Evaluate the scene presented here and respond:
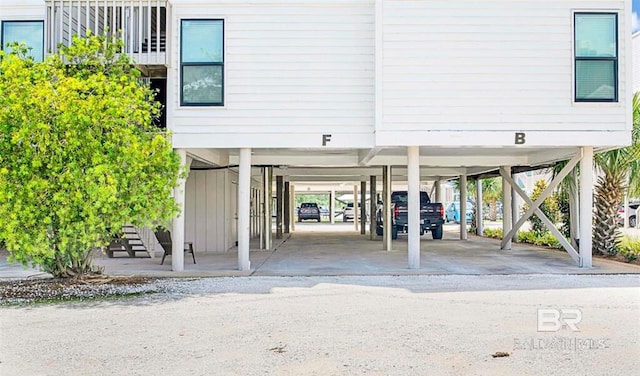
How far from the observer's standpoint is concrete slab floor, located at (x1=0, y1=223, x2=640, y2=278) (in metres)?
11.6

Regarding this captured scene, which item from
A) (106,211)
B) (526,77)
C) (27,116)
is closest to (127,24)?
(27,116)

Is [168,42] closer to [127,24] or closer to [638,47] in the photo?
[127,24]

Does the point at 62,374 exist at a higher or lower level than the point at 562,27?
lower

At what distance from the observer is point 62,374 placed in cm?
502

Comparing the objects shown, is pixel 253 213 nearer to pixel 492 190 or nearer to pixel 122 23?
pixel 122 23

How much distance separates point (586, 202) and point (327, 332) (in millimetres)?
7770

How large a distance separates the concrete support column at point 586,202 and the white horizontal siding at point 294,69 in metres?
4.47

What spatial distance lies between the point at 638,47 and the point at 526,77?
24.8 meters

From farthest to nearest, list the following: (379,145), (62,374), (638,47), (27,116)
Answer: (638,47)
(379,145)
(27,116)
(62,374)

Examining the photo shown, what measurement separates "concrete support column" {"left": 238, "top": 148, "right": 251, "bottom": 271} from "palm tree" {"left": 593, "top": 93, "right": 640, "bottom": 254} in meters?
8.37

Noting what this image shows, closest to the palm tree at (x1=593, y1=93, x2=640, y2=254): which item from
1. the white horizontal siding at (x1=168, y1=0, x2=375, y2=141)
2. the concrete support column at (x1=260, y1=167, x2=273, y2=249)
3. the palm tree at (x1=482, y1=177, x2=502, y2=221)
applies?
the white horizontal siding at (x1=168, y1=0, x2=375, y2=141)

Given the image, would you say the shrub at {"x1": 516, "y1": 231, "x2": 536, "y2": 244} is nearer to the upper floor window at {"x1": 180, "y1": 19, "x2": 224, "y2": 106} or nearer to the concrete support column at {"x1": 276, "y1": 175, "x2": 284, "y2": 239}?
the concrete support column at {"x1": 276, "y1": 175, "x2": 284, "y2": 239}

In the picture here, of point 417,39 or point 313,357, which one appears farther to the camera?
point 417,39

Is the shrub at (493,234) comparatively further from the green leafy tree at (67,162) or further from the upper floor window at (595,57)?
the green leafy tree at (67,162)
